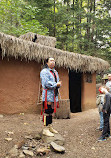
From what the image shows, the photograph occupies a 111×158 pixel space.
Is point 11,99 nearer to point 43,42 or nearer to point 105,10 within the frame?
point 43,42

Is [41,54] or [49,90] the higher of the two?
[41,54]

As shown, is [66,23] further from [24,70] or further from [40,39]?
[24,70]

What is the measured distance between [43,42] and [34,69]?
241cm

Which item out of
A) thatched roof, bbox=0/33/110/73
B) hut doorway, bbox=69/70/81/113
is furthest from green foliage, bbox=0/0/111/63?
thatched roof, bbox=0/33/110/73

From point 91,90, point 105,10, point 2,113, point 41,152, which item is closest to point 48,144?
point 41,152

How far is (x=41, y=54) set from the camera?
580 centimetres

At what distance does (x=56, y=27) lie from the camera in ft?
45.4

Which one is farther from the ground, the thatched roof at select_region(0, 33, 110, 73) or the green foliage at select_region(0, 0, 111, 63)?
the green foliage at select_region(0, 0, 111, 63)

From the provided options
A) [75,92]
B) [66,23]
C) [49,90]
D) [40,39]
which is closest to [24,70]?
[40,39]

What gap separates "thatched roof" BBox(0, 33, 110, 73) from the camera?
5.08m

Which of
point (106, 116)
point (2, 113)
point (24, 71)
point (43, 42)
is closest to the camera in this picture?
point (106, 116)

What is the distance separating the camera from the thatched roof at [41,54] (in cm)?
508

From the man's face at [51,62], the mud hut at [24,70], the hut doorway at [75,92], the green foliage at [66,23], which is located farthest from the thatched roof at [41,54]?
the green foliage at [66,23]

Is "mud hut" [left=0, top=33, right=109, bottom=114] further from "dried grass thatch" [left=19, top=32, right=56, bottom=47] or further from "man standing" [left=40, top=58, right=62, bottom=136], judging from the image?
"man standing" [left=40, top=58, right=62, bottom=136]
